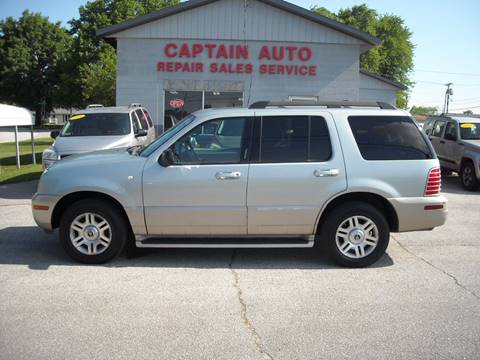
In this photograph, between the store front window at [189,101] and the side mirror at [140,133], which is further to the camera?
the store front window at [189,101]

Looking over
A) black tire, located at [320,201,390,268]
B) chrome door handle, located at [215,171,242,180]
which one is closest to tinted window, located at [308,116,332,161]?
black tire, located at [320,201,390,268]

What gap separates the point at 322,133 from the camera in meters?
5.44

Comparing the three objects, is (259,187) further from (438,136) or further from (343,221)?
(438,136)

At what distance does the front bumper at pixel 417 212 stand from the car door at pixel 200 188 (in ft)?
5.87

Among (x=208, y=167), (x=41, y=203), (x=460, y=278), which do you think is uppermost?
(x=208, y=167)

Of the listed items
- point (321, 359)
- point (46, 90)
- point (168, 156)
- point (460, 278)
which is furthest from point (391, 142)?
point (46, 90)

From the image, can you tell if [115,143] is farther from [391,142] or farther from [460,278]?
[460,278]

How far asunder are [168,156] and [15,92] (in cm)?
6218

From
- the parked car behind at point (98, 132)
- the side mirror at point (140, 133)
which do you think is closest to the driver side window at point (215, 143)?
the parked car behind at point (98, 132)

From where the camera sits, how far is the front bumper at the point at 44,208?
540 centimetres

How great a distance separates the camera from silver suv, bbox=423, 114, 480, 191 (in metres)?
11.7

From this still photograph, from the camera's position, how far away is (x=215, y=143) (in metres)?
5.43

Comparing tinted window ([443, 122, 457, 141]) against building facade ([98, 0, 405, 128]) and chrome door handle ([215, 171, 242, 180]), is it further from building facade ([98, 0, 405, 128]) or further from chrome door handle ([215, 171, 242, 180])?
chrome door handle ([215, 171, 242, 180])

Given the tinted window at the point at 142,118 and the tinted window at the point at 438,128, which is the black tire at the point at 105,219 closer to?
the tinted window at the point at 142,118
